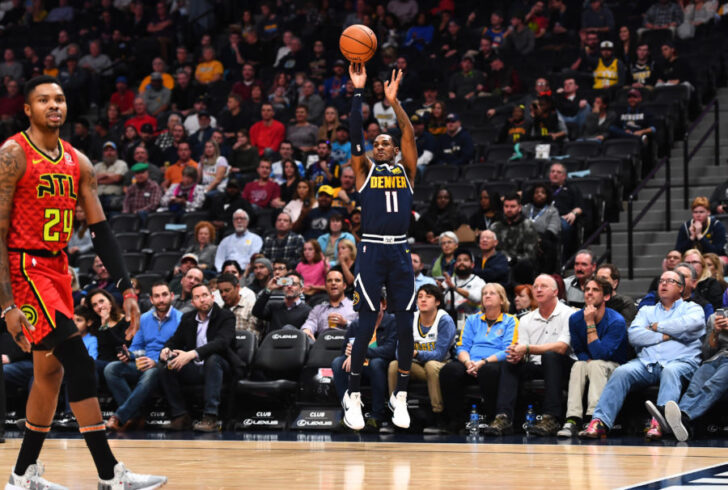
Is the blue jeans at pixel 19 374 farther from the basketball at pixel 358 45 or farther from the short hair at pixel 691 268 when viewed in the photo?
the short hair at pixel 691 268

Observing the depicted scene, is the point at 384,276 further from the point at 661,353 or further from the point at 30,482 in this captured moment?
the point at 30,482

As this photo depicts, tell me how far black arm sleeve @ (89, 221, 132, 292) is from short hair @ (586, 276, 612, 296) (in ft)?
16.4

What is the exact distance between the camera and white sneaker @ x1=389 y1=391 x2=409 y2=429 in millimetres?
8336

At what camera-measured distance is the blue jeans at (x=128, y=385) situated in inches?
→ 409

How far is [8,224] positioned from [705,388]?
5657 millimetres

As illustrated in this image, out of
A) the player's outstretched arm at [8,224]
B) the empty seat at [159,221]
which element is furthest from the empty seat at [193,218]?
the player's outstretched arm at [8,224]

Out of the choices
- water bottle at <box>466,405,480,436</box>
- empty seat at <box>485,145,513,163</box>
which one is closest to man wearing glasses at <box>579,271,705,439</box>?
water bottle at <box>466,405,480,436</box>

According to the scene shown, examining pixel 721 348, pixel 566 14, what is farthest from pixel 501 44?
pixel 721 348

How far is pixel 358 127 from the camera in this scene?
26.3 feet

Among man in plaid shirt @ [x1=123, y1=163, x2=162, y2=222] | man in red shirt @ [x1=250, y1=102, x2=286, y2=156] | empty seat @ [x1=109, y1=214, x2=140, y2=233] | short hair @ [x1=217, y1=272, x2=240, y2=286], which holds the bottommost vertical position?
short hair @ [x1=217, y1=272, x2=240, y2=286]

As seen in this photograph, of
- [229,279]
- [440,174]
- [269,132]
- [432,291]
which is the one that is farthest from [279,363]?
[269,132]

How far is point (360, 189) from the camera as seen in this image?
8211mm

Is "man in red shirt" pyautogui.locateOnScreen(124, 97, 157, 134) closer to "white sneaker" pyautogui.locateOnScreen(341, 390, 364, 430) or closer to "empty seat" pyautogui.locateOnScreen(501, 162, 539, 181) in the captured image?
"empty seat" pyautogui.locateOnScreen(501, 162, 539, 181)

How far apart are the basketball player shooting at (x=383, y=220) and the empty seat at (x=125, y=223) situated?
7.72 metres
